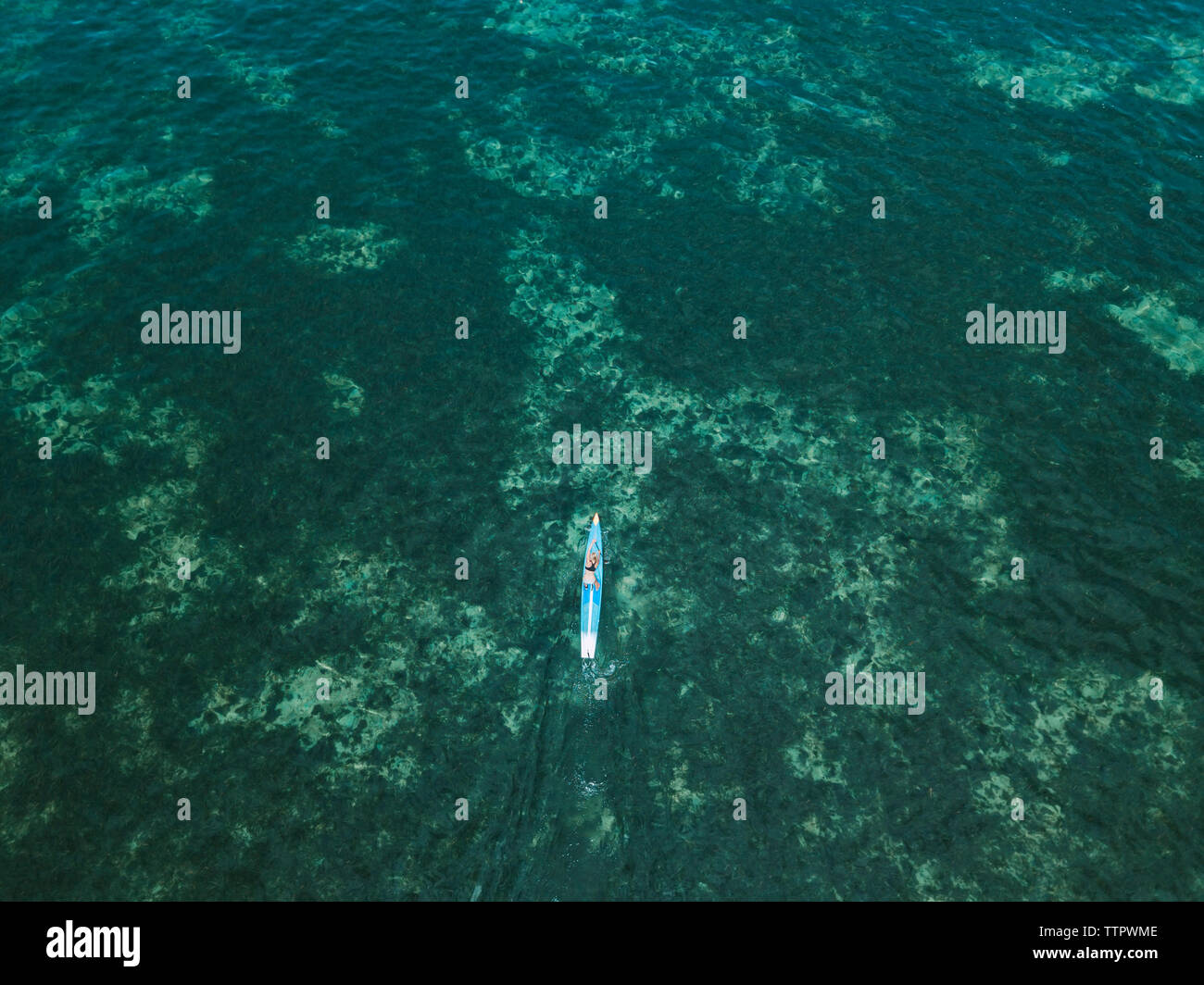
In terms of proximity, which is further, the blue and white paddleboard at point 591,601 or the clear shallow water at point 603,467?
the blue and white paddleboard at point 591,601

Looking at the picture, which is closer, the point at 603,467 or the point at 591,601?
the point at 591,601

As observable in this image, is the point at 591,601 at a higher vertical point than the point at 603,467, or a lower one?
lower

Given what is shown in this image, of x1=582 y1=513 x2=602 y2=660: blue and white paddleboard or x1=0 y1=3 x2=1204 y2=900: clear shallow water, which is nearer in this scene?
x1=0 y1=3 x2=1204 y2=900: clear shallow water

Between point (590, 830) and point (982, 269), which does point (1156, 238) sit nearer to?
point (982, 269)
